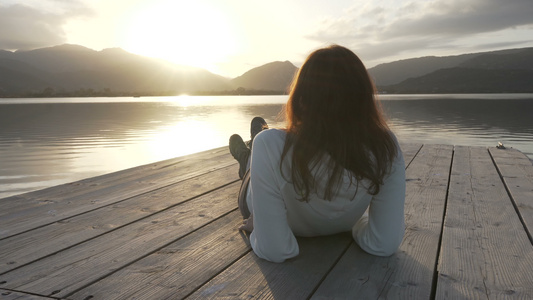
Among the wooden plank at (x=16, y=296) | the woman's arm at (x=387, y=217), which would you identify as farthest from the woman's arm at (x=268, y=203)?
the wooden plank at (x=16, y=296)

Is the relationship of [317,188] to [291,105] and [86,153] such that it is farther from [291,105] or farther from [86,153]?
[86,153]

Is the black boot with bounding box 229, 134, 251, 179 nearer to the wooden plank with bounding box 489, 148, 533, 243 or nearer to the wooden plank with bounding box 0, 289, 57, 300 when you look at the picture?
the wooden plank with bounding box 0, 289, 57, 300

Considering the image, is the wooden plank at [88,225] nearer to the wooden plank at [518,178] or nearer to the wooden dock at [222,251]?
the wooden dock at [222,251]

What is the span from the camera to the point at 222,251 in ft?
7.16

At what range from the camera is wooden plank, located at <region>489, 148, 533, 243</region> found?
287 centimetres

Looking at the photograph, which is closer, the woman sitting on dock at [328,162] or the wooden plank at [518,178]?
the woman sitting on dock at [328,162]

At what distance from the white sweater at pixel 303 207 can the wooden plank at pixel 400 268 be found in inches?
4.1

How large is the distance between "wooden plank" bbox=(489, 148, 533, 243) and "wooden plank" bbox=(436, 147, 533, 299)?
64 mm

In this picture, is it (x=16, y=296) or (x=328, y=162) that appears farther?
(x=328, y=162)

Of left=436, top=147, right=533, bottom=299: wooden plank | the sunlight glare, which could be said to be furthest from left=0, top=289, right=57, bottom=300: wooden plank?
the sunlight glare

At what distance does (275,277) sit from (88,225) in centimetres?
150

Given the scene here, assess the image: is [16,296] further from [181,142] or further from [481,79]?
[481,79]

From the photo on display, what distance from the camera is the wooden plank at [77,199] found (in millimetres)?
2758

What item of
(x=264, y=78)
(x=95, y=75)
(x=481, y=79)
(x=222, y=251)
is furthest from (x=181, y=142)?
(x=264, y=78)
